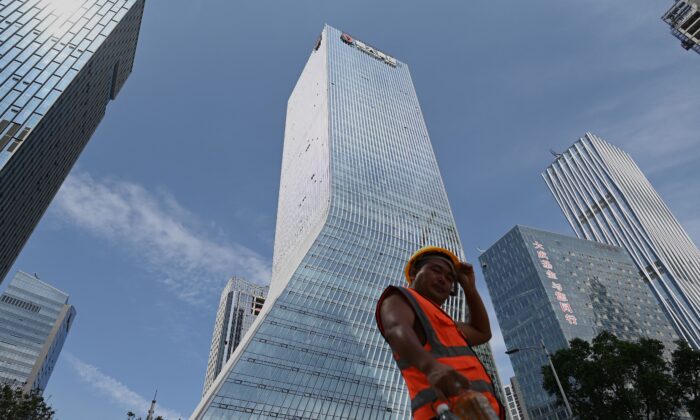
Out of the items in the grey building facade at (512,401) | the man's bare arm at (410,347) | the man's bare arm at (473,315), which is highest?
the grey building facade at (512,401)

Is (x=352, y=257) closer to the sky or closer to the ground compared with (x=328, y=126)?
closer to the ground

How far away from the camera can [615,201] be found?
4498 inches

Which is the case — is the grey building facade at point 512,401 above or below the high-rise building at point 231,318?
below

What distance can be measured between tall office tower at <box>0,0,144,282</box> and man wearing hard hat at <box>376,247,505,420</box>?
43.5m

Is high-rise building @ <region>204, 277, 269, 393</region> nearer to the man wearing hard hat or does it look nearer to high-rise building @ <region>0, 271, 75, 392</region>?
high-rise building @ <region>0, 271, 75, 392</region>

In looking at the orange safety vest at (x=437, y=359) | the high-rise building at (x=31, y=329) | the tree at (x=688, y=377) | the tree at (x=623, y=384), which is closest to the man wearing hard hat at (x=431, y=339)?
the orange safety vest at (x=437, y=359)

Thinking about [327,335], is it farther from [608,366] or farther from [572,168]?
[572,168]

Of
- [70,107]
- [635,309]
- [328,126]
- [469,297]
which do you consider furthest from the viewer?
[635,309]

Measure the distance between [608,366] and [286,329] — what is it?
27441 mm

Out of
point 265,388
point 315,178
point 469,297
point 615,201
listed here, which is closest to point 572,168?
point 615,201

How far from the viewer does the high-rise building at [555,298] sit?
61.0m

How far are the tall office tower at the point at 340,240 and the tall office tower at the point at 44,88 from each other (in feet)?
89.4

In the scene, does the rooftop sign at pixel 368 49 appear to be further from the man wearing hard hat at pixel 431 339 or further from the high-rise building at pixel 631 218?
the man wearing hard hat at pixel 431 339

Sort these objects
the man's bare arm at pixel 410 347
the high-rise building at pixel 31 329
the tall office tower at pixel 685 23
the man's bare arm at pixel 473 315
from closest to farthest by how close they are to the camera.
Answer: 1. the man's bare arm at pixel 410 347
2. the man's bare arm at pixel 473 315
3. the tall office tower at pixel 685 23
4. the high-rise building at pixel 31 329
